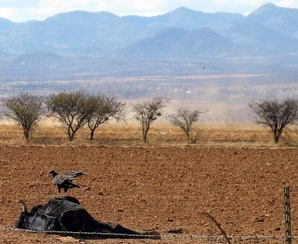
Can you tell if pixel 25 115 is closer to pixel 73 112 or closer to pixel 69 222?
pixel 73 112

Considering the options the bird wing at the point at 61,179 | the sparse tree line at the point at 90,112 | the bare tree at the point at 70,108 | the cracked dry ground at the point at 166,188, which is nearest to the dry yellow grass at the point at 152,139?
the sparse tree line at the point at 90,112

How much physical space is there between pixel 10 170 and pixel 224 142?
675 inches

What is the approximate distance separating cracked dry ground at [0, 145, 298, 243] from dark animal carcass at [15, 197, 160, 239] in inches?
11.1

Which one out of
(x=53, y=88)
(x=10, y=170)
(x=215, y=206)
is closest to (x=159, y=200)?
(x=215, y=206)

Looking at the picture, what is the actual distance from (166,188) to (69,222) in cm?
700

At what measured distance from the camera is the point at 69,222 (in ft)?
35.9

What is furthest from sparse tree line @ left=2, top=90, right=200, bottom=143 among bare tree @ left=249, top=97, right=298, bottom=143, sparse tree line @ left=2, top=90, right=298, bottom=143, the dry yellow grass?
bare tree @ left=249, top=97, right=298, bottom=143

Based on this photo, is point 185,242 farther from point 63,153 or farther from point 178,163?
point 63,153

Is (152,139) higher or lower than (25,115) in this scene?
lower

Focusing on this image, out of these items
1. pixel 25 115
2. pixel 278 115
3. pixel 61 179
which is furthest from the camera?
pixel 278 115

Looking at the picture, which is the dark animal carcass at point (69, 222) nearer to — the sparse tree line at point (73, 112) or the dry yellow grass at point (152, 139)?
the dry yellow grass at point (152, 139)

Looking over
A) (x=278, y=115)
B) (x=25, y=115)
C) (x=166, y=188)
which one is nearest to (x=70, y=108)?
Result: (x=25, y=115)

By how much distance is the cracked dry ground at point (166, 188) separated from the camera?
12901 mm

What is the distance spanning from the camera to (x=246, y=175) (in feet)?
66.2
